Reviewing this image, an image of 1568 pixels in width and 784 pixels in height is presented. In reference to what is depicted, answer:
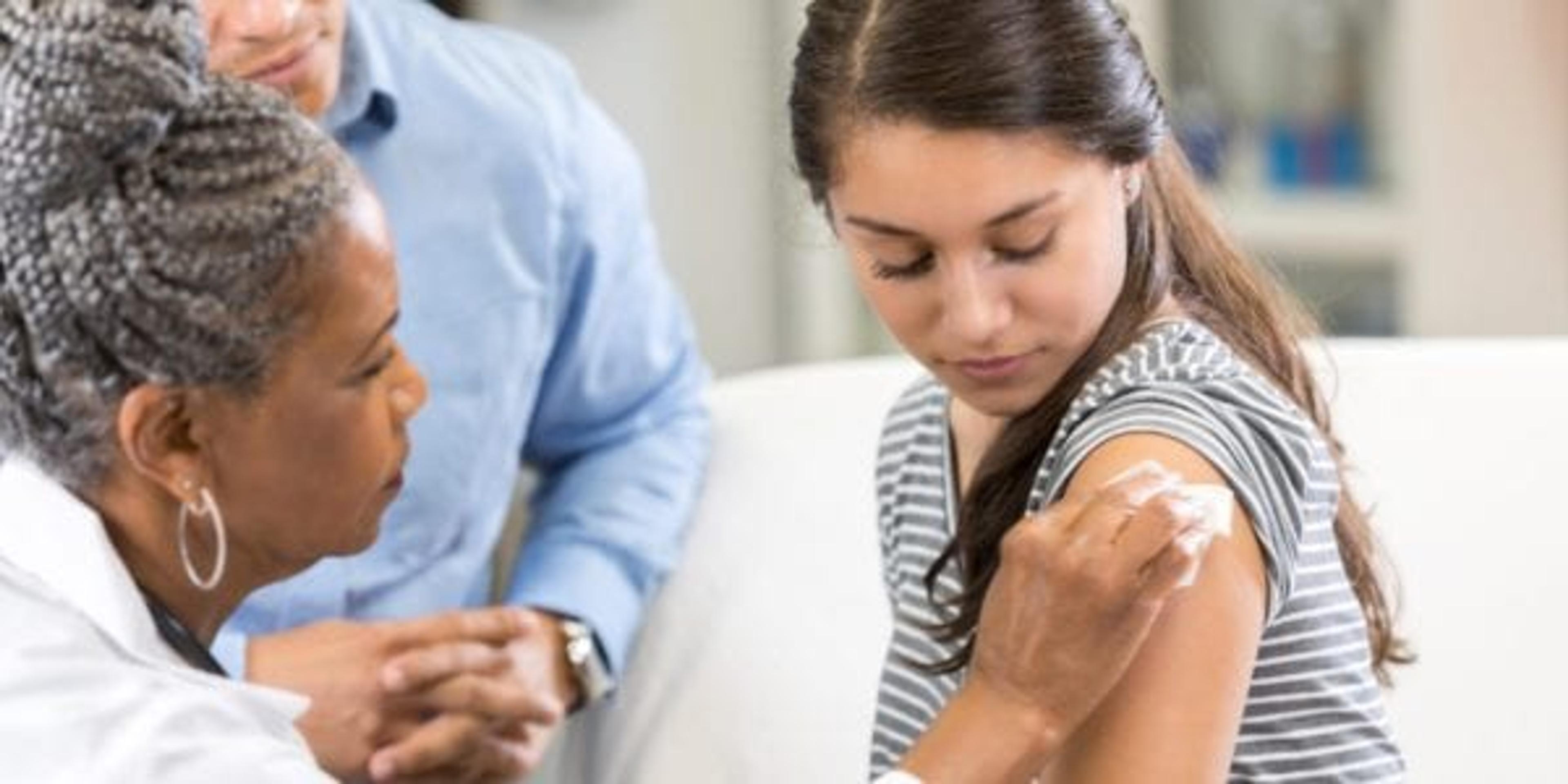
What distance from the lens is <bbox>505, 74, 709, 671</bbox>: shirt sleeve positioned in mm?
2068

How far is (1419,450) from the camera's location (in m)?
1.97

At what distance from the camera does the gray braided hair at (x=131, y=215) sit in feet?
4.23

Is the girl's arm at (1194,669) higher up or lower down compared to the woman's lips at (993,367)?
lower down

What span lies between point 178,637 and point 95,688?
0.17 metres

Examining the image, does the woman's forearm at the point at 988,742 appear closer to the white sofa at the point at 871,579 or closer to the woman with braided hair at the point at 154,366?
the woman with braided hair at the point at 154,366

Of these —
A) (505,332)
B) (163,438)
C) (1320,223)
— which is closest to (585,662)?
(505,332)

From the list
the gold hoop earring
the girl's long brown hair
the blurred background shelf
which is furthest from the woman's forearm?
the blurred background shelf

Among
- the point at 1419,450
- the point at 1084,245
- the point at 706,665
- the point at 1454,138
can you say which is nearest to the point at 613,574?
the point at 706,665

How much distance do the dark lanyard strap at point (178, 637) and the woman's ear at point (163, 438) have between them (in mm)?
61

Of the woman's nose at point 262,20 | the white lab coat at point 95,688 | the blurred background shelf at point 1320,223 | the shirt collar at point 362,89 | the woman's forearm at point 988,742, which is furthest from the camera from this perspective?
the blurred background shelf at point 1320,223

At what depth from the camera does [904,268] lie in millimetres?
1410

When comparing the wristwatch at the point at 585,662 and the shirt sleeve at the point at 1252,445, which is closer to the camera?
the shirt sleeve at the point at 1252,445

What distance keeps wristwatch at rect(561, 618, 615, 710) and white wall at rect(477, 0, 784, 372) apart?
152cm

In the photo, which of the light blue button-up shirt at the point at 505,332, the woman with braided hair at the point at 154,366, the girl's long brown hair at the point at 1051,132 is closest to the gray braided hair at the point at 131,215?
the woman with braided hair at the point at 154,366
